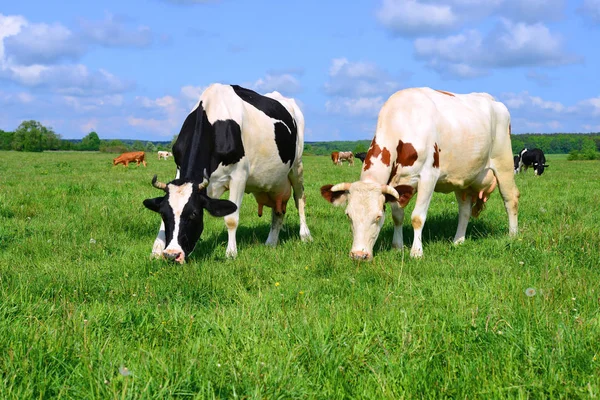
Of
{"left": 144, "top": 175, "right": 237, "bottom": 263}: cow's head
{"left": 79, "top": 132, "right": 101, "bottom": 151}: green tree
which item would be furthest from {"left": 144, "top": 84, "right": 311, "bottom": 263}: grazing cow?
{"left": 79, "top": 132, "right": 101, "bottom": 151}: green tree

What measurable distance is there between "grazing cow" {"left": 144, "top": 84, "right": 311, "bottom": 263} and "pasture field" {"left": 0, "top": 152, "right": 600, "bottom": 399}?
1.58 ft

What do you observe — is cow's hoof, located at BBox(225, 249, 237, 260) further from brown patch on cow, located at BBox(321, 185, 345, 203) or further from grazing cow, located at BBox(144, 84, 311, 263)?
brown patch on cow, located at BBox(321, 185, 345, 203)

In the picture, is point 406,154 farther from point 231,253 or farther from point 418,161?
point 231,253

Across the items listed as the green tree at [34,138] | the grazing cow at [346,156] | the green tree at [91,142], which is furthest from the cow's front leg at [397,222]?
the green tree at [91,142]

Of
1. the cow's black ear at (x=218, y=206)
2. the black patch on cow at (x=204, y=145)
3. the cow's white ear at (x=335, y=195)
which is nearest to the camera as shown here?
the cow's black ear at (x=218, y=206)

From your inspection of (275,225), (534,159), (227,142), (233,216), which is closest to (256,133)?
(227,142)

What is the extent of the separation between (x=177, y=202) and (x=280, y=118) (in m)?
2.98

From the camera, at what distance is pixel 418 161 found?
700 centimetres

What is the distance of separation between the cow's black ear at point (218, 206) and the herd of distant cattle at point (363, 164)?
0.01m

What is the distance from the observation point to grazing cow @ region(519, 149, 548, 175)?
32091 mm

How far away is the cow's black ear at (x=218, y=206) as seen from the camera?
257 inches

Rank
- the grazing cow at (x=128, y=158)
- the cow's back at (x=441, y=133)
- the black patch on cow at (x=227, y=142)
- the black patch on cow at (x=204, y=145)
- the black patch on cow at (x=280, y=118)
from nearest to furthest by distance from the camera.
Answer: the black patch on cow at (x=204, y=145) → the cow's back at (x=441, y=133) → the black patch on cow at (x=227, y=142) → the black patch on cow at (x=280, y=118) → the grazing cow at (x=128, y=158)

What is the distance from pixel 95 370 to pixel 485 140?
6.89m

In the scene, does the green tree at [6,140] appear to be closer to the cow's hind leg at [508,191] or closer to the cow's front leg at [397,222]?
the cow's hind leg at [508,191]
